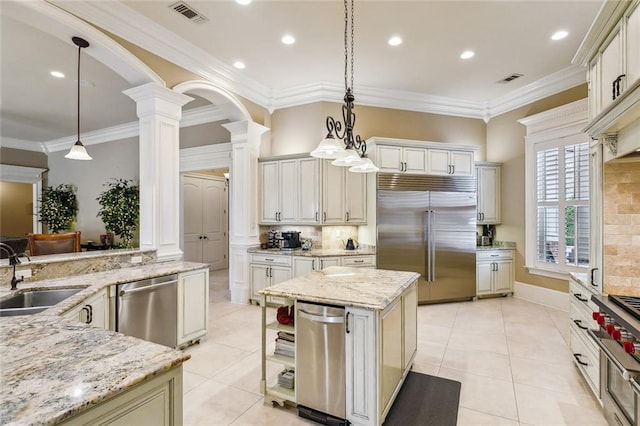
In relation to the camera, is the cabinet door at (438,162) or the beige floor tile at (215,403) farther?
the cabinet door at (438,162)

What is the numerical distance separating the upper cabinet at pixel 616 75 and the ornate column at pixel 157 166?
3973 mm

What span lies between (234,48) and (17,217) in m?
7.64

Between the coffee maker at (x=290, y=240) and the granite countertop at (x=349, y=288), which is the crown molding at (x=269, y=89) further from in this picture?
the granite countertop at (x=349, y=288)

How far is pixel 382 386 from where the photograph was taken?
198 cm

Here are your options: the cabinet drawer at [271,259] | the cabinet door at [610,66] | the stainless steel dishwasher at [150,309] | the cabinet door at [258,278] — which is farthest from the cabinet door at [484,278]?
the stainless steel dishwasher at [150,309]

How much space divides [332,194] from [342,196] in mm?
167

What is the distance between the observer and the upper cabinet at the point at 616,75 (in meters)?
1.72

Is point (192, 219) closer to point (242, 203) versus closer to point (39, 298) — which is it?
point (242, 203)

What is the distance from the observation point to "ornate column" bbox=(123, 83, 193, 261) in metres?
3.48

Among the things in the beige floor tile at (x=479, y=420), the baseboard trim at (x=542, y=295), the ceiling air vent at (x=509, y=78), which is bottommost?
the beige floor tile at (x=479, y=420)

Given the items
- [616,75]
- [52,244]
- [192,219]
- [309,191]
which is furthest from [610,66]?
[192,219]

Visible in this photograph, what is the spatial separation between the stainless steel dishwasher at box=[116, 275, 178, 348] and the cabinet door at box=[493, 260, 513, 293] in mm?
4931

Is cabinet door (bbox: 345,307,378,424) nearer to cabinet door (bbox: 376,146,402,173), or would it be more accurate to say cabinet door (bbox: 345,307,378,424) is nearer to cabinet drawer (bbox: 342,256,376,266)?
cabinet drawer (bbox: 342,256,376,266)

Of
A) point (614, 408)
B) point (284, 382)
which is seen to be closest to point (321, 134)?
point (284, 382)
